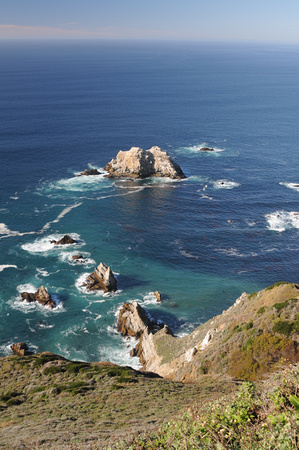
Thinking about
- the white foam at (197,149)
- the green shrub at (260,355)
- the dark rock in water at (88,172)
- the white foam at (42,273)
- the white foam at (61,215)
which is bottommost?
the white foam at (42,273)

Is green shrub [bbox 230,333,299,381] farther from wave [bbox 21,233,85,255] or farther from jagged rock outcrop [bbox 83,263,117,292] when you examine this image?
wave [bbox 21,233,85,255]

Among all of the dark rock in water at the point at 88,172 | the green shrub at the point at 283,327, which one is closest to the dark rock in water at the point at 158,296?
the green shrub at the point at 283,327

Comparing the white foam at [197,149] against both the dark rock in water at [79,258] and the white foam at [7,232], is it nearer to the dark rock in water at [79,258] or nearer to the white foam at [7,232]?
the white foam at [7,232]

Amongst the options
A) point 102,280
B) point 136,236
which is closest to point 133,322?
point 102,280

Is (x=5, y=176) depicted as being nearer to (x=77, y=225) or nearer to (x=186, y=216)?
(x=77, y=225)

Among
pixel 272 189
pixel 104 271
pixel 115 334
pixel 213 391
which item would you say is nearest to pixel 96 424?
pixel 213 391

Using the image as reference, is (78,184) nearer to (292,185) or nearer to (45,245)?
(45,245)
